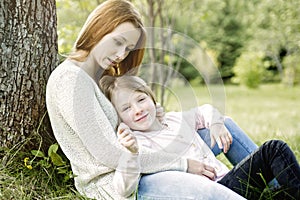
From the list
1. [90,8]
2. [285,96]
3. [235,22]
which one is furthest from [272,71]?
[90,8]

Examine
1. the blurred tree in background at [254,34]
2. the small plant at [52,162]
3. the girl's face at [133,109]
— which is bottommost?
the blurred tree in background at [254,34]

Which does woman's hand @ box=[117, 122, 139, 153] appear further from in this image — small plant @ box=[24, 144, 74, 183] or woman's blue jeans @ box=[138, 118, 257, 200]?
small plant @ box=[24, 144, 74, 183]

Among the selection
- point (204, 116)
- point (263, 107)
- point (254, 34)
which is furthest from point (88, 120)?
point (254, 34)

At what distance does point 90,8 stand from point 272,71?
12584 mm

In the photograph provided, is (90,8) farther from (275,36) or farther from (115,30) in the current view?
(275,36)

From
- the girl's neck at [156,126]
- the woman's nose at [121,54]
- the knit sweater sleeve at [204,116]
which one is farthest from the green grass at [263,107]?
the woman's nose at [121,54]

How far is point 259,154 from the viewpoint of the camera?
2.06 meters

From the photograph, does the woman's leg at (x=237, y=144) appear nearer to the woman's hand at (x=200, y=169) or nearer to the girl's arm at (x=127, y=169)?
the woman's hand at (x=200, y=169)

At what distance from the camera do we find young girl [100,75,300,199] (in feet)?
6.44

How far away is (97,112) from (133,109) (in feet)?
0.74

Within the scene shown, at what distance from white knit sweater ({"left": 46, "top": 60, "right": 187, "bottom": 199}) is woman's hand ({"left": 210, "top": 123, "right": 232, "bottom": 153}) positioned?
14.1 inches

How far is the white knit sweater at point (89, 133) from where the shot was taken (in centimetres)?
195

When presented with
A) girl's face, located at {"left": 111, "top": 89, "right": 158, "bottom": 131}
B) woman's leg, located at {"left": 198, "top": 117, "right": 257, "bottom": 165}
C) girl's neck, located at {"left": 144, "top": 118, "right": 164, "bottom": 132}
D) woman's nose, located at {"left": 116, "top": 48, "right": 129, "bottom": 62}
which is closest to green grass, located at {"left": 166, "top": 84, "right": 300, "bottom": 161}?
woman's leg, located at {"left": 198, "top": 117, "right": 257, "bottom": 165}

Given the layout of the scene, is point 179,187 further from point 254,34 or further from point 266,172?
point 254,34
